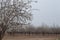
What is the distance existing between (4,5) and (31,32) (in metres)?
15.8

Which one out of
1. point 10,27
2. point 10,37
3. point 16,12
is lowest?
point 10,37

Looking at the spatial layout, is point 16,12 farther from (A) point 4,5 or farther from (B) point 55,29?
(B) point 55,29

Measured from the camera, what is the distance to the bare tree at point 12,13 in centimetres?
1498

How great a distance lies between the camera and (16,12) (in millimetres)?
15250

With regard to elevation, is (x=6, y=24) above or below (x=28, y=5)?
below

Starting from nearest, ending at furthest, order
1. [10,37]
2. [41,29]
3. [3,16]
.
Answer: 1. [3,16]
2. [10,37]
3. [41,29]

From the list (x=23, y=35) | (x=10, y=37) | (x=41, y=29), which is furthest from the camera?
(x=41, y=29)

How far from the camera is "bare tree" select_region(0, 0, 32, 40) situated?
1498cm

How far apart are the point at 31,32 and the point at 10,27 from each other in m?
15.4

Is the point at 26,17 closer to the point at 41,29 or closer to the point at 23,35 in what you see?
the point at 23,35

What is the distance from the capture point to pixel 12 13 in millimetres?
15180

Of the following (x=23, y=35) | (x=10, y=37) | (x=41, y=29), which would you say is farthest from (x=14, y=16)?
(x=41, y=29)

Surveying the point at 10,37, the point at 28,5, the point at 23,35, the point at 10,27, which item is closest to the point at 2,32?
the point at 10,27

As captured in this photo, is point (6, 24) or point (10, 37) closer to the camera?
point (6, 24)
